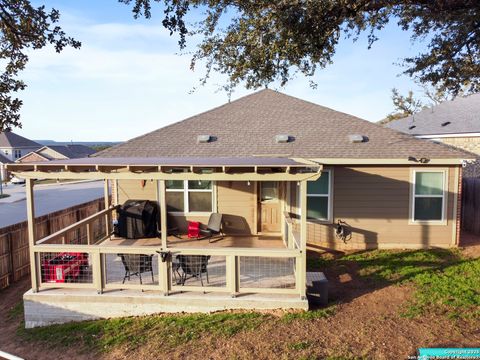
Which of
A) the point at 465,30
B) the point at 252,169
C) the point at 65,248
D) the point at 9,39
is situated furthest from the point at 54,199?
the point at 465,30

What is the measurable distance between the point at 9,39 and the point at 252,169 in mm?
7408

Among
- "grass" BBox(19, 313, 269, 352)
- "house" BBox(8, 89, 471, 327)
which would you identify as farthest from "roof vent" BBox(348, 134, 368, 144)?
"grass" BBox(19, 313, 269, 352)

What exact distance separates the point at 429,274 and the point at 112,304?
711 cm

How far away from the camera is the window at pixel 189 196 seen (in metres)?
11.6

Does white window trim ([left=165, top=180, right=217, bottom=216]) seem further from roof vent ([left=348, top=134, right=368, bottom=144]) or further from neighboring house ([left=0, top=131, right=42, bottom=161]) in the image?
neighboring house ([left=0, top=131, right=42, bottom=161])

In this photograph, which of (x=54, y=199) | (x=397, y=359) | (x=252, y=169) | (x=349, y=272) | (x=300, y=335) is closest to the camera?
(x=397, y=359)

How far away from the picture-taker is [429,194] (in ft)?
35.7

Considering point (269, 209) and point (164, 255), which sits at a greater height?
point (269, 209)

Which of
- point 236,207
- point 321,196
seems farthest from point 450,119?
point 236,207

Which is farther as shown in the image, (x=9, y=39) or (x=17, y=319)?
(x=9, y=39)

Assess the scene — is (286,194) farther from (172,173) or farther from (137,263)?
(137,263)

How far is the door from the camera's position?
11508 mm

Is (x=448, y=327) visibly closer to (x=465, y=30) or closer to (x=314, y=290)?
(x=314, y=290)

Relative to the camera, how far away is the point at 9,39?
9453 mm
